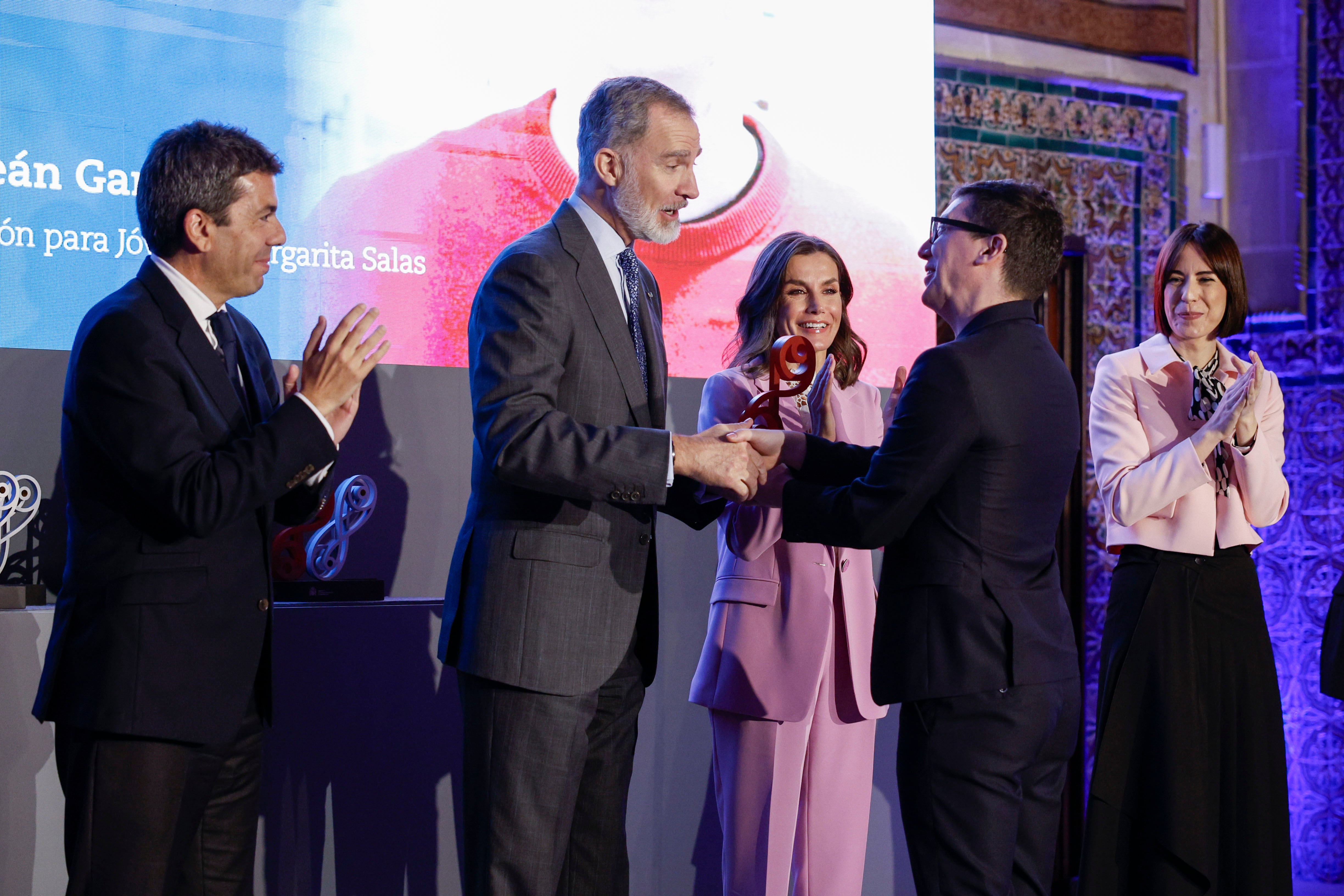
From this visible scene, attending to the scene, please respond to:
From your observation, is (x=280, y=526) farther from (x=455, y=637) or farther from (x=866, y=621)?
(x=866, y=621)

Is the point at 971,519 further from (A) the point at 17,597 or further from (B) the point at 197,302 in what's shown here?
(A) the point at 17,597

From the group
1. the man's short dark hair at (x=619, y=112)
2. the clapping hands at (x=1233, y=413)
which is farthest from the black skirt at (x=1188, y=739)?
A: the man's short dark hair at (x=619, y=112)

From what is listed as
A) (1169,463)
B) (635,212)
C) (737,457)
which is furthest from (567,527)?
(1169,463)

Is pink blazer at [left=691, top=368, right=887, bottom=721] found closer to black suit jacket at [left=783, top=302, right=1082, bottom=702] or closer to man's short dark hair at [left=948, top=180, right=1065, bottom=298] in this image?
black suit jacket at [left=783, top=302, right=1082, bottom=702]

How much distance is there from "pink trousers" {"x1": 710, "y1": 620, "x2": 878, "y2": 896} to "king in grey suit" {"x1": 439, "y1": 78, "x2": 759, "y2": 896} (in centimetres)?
40

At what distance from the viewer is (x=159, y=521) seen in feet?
6.33

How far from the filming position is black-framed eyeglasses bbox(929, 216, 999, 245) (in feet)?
7.59

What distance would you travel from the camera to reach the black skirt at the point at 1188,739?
10.1 feet

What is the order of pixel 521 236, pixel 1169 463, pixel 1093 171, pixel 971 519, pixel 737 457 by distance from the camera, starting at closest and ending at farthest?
pixel 971 519 → pixel 737 457 → pixel 1169 463 → pixel 521 236 → pixel 1093 171

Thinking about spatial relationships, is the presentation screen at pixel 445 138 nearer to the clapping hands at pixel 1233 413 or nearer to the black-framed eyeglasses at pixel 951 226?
the clapping hands at pixel 1233 413

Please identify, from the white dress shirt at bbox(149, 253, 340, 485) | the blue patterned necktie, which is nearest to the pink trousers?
the blue patterned necktie

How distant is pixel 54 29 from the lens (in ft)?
9.27

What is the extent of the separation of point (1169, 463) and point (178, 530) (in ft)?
7.69

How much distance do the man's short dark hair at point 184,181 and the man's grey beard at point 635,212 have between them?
678 millimetres
